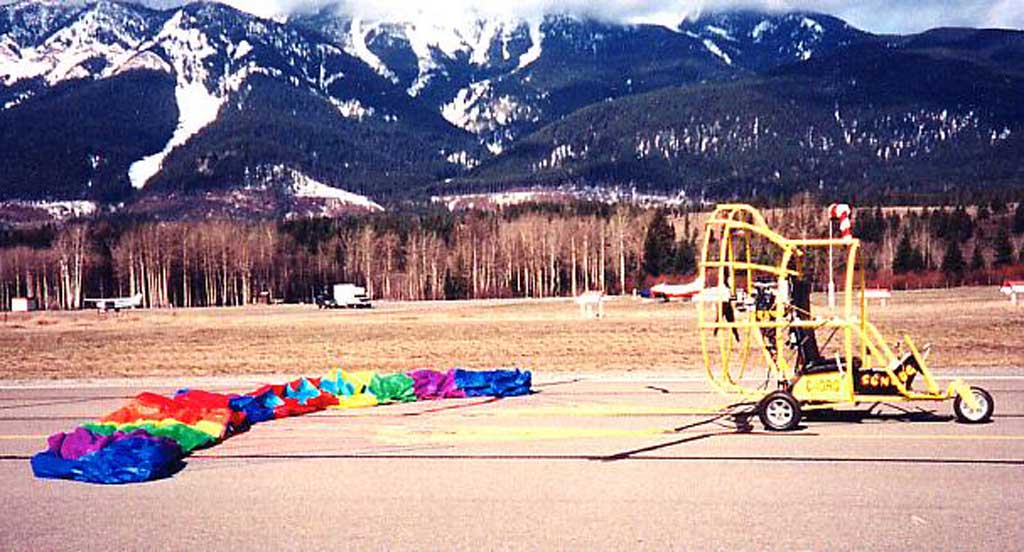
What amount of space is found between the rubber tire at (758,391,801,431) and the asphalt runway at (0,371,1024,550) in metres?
0.22

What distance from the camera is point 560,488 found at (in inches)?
404

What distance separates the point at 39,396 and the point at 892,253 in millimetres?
150004

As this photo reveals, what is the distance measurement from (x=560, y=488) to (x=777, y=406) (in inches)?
165

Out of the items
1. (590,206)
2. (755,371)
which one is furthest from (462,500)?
(590,206)

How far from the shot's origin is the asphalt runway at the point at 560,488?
853cm

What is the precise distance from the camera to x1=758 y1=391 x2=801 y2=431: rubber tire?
43.2ft

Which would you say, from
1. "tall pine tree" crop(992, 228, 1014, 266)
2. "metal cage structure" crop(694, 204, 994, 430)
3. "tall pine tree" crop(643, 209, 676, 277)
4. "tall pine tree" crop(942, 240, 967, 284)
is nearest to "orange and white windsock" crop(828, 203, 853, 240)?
"metal cage structure" crop(694, 204, 994, 430)

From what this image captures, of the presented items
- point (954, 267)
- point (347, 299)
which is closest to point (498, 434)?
point (347, 299)

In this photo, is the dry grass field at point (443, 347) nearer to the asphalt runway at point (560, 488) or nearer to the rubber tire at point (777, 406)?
the rubber tire at point (777, 406)

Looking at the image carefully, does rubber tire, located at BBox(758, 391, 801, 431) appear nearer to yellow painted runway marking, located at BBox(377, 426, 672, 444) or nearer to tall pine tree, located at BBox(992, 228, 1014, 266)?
yellow painted runway marking, located at BBox(377, 426, 672, 444)

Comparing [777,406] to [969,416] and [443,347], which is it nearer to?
[969,416]

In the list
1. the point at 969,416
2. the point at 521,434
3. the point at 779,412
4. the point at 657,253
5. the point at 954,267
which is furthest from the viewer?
the point at 657,253

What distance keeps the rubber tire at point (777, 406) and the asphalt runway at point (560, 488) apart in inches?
8.5

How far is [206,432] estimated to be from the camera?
44.1ft
